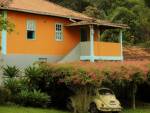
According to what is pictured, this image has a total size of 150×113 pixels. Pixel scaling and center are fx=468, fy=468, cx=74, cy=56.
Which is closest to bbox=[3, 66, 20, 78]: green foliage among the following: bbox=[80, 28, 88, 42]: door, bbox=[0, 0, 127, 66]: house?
bbox=[0, 0, 127, 66]: house

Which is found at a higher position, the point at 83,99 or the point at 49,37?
the point at 49,37

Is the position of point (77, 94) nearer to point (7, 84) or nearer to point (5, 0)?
point (7, 84)

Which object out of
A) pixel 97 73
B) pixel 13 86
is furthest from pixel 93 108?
pixel 13 86

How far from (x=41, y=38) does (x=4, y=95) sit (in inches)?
437

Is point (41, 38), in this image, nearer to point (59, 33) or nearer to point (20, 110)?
point (59, 33)

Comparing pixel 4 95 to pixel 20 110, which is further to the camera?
pixel 4 95

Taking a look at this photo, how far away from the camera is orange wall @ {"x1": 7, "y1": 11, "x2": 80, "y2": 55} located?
35.7m

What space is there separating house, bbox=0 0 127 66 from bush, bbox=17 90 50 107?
7168 mm

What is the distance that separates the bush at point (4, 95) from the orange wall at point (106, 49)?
12.6m

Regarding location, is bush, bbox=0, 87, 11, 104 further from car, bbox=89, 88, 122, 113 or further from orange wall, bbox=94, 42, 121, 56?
orange wall, bbox=94, 42, 121, 56

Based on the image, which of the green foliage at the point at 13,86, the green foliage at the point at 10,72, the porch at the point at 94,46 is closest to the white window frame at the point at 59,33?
the porch at the point at 94,46

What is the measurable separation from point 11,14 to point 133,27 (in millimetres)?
24096

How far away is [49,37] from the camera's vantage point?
127 feet

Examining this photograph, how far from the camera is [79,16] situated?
41.3 metres
